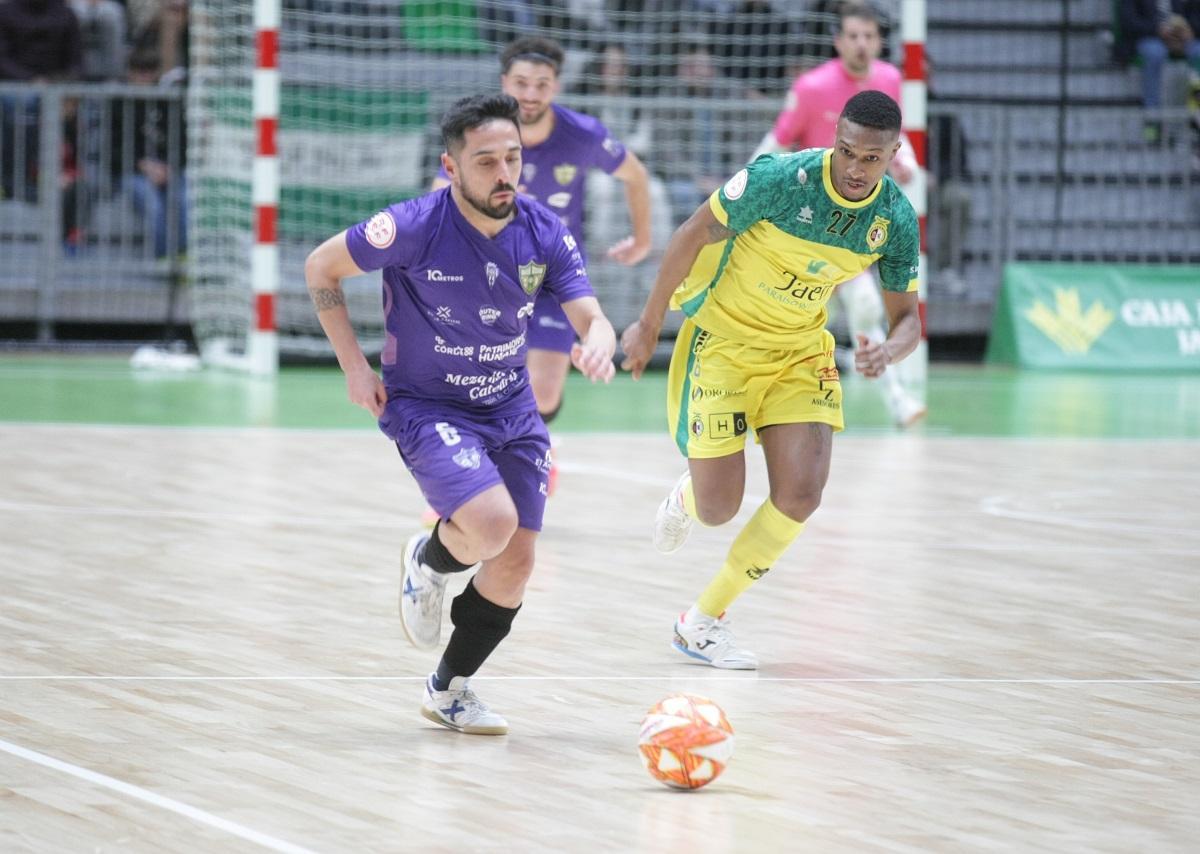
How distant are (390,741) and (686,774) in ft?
2.98

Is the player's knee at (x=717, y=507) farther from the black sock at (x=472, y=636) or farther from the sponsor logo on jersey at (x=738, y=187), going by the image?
the black sock at (x=472, y=636)

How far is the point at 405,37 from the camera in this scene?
54.1 feet

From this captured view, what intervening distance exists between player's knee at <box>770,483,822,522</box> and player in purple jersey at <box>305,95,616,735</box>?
105 centimetres

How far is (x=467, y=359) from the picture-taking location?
5492 millimetres

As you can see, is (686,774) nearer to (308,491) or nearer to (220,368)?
(308,491)

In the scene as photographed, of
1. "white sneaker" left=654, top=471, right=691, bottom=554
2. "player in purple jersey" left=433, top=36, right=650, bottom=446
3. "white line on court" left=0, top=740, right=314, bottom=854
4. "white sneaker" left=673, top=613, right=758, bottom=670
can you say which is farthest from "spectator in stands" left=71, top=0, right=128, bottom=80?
"white line on court" left=0, top=740, right=314, bottom=854

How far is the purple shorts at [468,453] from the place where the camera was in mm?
5277

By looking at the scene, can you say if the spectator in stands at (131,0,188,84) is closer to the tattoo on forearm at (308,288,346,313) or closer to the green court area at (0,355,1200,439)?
the green court area at (0,355,1200,439)

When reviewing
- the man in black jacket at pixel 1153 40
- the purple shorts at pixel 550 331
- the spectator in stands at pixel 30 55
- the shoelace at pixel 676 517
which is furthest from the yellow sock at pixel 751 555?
the man in black jacket at pixel 1153 40

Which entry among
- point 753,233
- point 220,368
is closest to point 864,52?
point 753,233

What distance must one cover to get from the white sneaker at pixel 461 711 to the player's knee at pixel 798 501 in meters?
1.44

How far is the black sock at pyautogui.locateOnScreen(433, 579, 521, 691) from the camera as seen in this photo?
5.26 meters

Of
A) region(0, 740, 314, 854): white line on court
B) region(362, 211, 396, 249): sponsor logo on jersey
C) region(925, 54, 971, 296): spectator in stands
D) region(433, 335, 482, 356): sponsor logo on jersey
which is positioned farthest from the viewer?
region(925, 54, 971, 296): spectator in stands

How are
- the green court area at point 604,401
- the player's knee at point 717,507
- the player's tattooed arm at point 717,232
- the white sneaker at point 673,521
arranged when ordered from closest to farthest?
the player's tattooed arm at point 717,232
the player's knee at point 717,507
the white sneaker at point 673,521
the green court area at point 604,401
